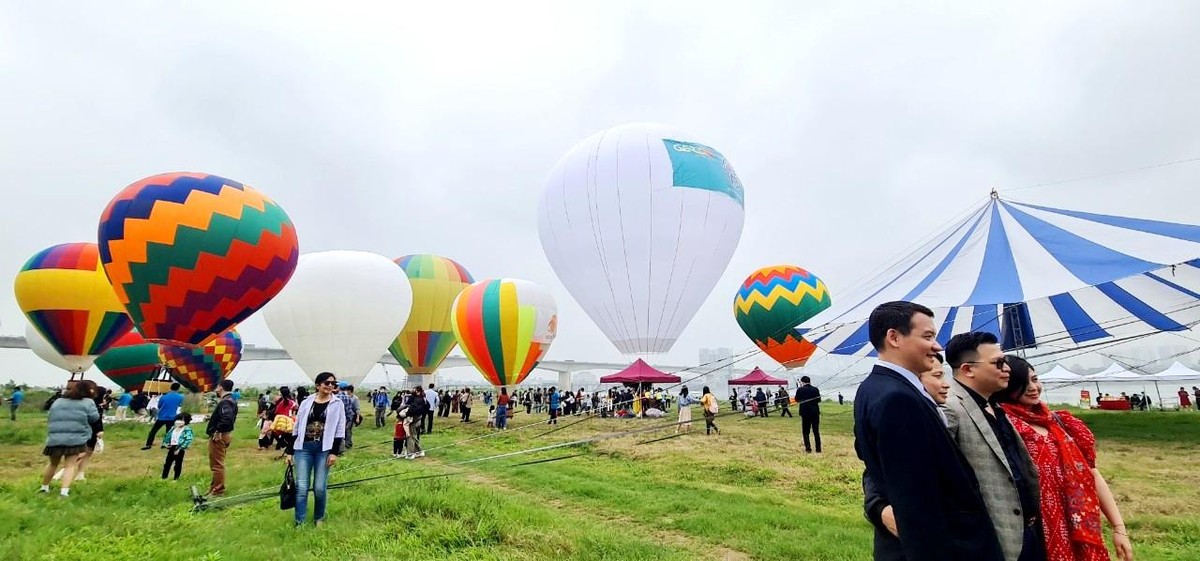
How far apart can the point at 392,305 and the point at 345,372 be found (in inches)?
89.5

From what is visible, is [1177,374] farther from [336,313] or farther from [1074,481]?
[336,313]

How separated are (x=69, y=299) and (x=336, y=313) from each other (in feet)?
26.8

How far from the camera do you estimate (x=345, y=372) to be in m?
16.9

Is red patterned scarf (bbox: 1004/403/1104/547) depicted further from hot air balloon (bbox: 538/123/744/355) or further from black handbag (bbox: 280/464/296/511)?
hot air balloon (bbox: 538/123/744/355)

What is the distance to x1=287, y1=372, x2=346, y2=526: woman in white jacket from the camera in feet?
16.3

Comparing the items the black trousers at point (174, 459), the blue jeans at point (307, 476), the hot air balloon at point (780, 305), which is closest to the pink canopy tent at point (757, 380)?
the hot air balloon at point (780, 305)

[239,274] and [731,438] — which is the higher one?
[239,274]

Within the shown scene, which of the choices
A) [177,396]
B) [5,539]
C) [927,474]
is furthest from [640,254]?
[927,474]

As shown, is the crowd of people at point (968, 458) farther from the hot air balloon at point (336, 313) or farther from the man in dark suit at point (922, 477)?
the hot air balloon at point (336, 313)

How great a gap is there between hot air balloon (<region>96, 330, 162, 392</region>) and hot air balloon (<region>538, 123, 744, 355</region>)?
1637 centimetres

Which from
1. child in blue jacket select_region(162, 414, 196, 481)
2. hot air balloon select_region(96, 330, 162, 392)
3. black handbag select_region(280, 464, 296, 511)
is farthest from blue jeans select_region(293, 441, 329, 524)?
hot air balloon select_region(96, 330, 162, 392)

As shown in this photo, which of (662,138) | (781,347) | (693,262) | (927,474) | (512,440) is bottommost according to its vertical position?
(512,440)

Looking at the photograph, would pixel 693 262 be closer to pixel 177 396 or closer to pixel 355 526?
pixel 177 396

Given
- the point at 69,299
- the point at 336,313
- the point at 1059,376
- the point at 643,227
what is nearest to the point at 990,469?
the point at 643,227
